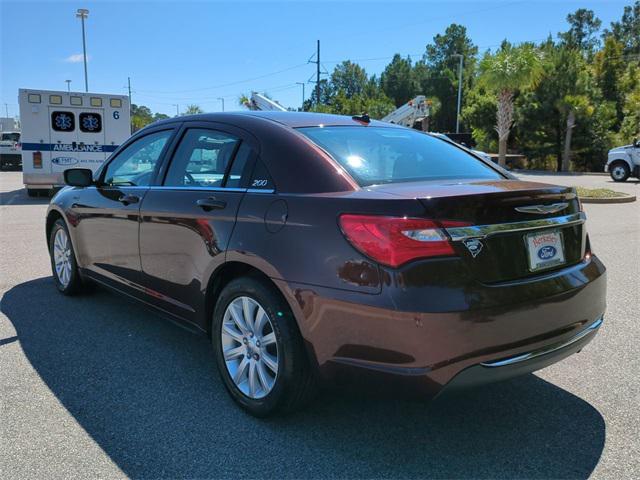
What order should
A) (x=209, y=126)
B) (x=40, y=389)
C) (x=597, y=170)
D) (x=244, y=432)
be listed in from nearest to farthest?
(x=244, y=432) → (x=40, y=389) → (x=209, y=126) → (x=597, y=170)

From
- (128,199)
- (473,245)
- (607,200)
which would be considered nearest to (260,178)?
(473,245)

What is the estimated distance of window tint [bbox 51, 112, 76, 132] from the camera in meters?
14.5

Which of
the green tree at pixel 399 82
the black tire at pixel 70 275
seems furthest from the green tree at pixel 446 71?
the black tire at pixel 70 275

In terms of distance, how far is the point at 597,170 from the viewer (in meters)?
32.1

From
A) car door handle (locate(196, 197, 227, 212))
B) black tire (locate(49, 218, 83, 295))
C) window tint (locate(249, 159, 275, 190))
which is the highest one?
window tint (locate(249, 159, 275, 190))

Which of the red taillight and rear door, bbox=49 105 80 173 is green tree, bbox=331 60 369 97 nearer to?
rear door, bbox=49 105 80 173

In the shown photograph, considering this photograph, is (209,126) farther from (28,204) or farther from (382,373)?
(28,204)

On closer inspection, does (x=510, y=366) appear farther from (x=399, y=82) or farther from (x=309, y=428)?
(x=399, y=82)

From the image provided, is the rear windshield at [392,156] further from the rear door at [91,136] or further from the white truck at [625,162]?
the white truck at [625,162]

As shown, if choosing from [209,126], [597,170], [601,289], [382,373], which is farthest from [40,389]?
[597,170]

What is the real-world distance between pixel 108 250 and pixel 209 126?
152 cm

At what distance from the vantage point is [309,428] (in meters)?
2.95

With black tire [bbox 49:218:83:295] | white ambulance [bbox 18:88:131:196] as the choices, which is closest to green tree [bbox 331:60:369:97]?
white ambulance [bbox 18:88:131:196]

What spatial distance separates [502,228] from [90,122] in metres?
14.6
